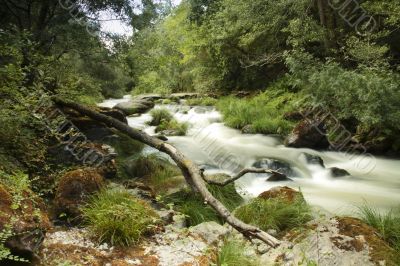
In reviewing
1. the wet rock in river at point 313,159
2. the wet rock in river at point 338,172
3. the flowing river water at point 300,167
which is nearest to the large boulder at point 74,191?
the flowing river water at point 300,167

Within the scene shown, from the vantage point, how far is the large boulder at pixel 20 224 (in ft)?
9.73

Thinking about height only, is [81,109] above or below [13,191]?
above

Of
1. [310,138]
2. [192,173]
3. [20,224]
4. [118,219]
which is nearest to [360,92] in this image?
[310,138]

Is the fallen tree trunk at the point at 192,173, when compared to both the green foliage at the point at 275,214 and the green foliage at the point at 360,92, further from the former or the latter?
the green foliage at the point at 360,92

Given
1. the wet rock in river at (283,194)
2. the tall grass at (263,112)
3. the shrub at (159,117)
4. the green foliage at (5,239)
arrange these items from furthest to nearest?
the shrub at (159,117), the tall grass at (263,112), the wet rock in river at (283,194), the green foliage at (5,239)

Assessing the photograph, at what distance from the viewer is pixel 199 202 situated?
5602 millimetres

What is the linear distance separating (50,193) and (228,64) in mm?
14017

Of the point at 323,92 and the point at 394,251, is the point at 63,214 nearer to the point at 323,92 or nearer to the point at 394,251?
the point at 394,251

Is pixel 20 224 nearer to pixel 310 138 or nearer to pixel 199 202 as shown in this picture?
pixel 199 202

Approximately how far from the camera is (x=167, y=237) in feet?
13.5

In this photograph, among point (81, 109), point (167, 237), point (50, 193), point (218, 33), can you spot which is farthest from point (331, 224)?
point (218, 33)

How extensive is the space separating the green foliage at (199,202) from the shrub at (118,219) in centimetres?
77

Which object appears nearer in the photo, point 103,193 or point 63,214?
point 63,214

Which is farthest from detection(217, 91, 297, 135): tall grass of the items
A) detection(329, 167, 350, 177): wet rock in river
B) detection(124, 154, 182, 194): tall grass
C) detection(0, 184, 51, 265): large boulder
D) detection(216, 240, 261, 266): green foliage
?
detection(0, 184, 51, 265): large boulder
